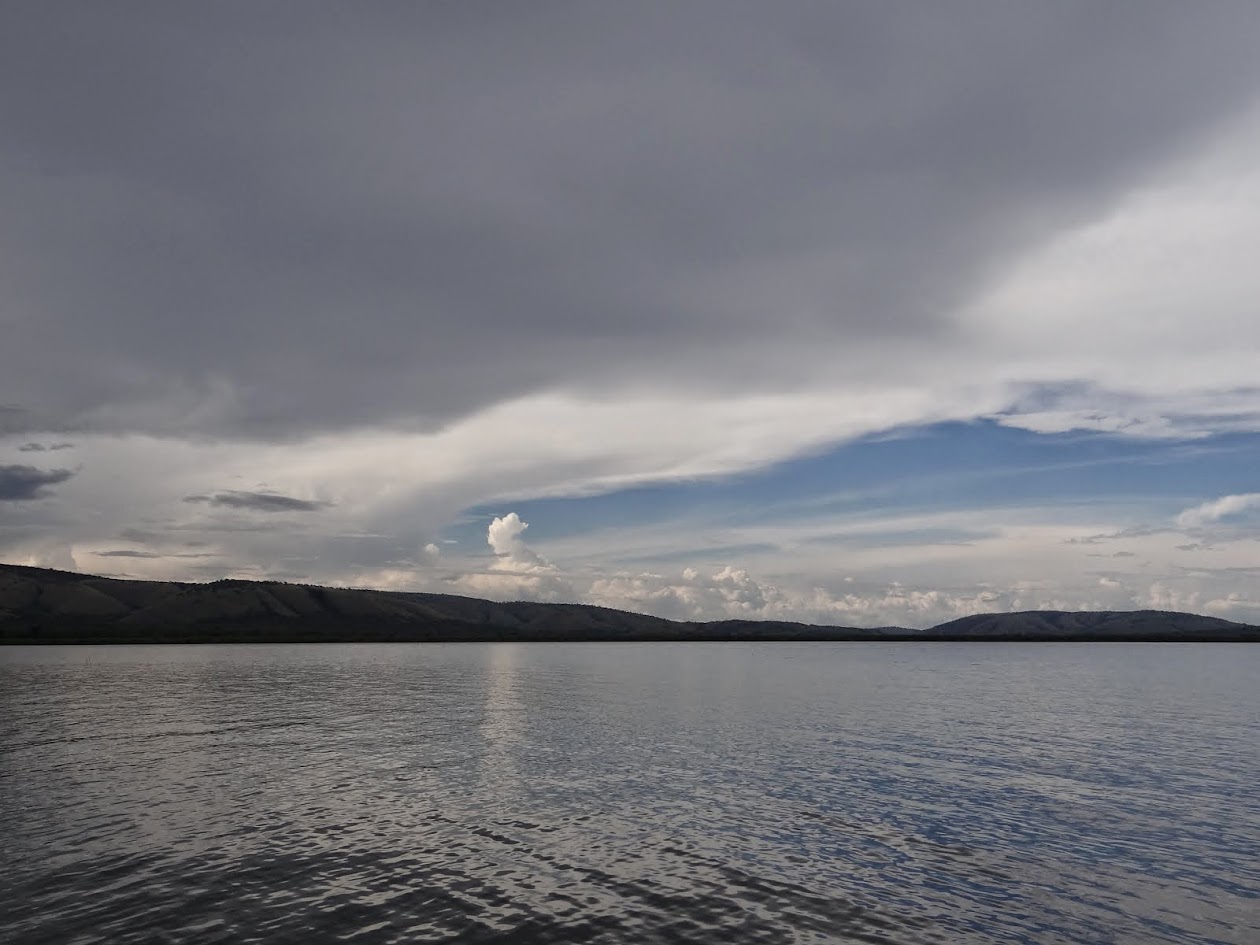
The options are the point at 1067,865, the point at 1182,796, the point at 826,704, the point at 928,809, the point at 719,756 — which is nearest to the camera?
the point at 1067,865

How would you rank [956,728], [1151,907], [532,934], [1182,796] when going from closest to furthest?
[532,934] < [1151,907] < [1182,796] < [956,728]

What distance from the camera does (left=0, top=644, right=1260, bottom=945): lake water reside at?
27.6m

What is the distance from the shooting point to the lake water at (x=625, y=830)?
27.6 meters

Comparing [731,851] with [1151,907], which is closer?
[1151,907]

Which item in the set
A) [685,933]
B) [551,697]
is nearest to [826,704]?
[551,697]

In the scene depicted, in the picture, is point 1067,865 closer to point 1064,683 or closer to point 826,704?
point 826,704

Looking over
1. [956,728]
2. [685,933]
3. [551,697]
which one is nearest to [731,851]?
[685,933]

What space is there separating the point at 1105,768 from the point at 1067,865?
1116 inches

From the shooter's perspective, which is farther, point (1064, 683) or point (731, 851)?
point (1064, 683)

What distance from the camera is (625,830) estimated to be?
3922cm

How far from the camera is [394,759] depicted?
58.7m

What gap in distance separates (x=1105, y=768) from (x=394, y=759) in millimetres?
52862

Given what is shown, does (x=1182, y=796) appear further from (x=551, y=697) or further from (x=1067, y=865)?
(x=551, y=697)

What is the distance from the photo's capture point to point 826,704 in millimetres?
106688
